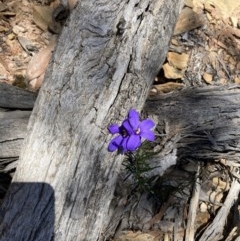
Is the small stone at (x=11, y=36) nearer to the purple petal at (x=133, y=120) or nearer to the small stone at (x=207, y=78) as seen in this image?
the small stone at (x=207, y=78)

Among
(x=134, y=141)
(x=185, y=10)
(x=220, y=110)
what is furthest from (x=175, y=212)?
(x=185, y=10)

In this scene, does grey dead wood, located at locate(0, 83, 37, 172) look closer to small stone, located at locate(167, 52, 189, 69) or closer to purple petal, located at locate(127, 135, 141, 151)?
purple petal, located at locate(127, 135, 141, 151)

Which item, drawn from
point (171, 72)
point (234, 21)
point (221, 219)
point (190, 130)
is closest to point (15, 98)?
point (190, 130)

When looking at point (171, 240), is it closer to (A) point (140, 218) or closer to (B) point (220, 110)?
(A) point (140, 218)

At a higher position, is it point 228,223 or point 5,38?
point 5,38

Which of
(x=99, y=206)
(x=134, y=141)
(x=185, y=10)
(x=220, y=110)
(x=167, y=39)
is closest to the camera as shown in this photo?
(x=134, y=141)

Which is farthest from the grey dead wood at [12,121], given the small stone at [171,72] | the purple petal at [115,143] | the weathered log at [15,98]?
the small stone at [171,72]
